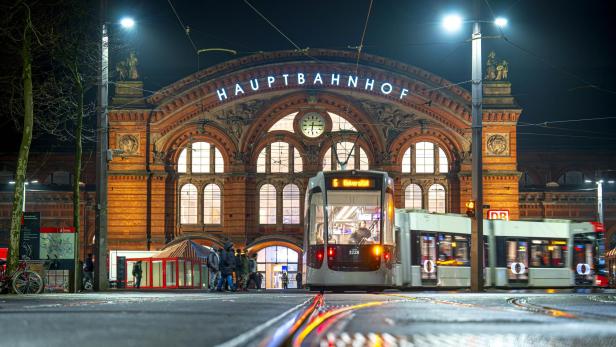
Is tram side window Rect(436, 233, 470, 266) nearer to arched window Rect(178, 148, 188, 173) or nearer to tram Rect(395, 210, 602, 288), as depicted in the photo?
tram Rect(395, 210, 602, 288)

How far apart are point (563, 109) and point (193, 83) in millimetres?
23853

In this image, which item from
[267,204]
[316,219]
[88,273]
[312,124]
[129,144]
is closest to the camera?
[316,219]

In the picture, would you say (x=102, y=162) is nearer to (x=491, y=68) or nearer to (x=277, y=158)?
(x=277, y=158)

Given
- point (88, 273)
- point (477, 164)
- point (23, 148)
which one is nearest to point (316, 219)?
point (477, 164)

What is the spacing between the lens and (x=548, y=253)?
41.8m

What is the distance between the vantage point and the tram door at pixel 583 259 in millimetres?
42062

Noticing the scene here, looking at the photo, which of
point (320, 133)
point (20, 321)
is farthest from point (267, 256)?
point (20, 321)

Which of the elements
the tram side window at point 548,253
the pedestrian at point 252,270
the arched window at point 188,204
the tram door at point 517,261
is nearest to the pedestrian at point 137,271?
the pedestrian at point 252,270

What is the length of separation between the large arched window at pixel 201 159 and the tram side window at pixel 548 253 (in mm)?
22026

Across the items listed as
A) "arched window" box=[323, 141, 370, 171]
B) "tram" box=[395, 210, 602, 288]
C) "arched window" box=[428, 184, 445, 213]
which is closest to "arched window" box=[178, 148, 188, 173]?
"arched window" box=[323, 141, 370, 171]

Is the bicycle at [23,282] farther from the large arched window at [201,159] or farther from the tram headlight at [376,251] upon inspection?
the large arched window at [201,159]

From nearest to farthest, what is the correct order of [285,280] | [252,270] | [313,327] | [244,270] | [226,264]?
[313,327], [226,264], [244,270], [252,270], [285,280]

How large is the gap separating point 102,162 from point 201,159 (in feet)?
82.5

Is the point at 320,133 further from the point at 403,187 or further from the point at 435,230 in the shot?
the point at 435,230
